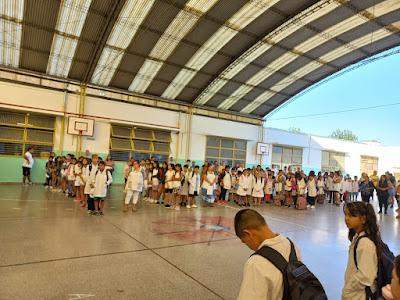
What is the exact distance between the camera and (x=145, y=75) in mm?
13961

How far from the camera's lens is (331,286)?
11.9 feet

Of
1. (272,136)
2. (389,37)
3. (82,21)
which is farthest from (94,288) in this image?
(272,136)

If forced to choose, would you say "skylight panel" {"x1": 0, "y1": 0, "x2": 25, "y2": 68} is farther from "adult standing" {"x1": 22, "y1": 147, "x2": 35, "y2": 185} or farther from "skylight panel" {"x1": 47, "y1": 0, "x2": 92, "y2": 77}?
"adult standing" {"x1": 22, "y1": 147, "x2": 35, "y2": 185}

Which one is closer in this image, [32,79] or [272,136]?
[32,79]

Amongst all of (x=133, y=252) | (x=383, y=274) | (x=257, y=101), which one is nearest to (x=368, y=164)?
(x=257, y=101)

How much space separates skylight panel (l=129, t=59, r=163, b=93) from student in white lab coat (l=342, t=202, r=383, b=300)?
12.5m

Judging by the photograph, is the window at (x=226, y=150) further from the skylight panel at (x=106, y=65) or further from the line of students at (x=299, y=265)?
the line of students at (x=299, y=265)

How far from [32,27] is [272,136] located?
53.0ft

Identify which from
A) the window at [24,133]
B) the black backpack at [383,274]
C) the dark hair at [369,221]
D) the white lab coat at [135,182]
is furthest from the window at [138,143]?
the black backpack at [383,274]

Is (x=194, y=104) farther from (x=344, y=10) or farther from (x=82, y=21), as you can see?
(x=344, y=10)

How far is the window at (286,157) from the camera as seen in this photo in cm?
2038

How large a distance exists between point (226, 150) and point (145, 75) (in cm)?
752

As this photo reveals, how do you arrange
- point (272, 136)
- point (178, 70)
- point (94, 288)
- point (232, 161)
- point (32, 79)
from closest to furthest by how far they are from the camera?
point (94, 288) < point (32, 79) < point (178, 70) < point (232, 161) < point (272, 136)

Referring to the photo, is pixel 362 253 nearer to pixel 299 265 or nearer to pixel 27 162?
pixel 299 265
